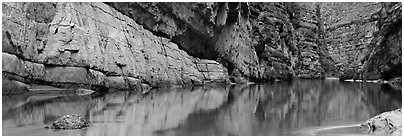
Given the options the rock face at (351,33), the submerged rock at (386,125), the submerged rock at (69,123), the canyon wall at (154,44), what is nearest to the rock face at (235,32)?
the canyon wall at (154,44)

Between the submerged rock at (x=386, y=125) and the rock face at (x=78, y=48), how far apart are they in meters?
15.7

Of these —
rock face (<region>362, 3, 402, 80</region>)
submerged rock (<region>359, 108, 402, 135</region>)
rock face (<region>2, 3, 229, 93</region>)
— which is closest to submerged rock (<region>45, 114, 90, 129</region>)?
submerged rock (<region>359, 108, 402, 135</region>)

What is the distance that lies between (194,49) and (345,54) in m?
51.5

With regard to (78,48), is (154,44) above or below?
above

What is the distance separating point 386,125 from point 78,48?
677 inches

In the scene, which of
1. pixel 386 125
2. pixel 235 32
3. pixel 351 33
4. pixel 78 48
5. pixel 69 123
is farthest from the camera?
pixel 351 33

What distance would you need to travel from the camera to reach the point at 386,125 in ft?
33.2

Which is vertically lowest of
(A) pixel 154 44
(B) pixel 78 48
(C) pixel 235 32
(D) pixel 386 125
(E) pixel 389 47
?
(D) pixel 386 125

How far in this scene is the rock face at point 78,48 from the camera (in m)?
20.9

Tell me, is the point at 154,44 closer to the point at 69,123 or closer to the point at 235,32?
the point at 235,32

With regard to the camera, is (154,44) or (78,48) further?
(154,44)

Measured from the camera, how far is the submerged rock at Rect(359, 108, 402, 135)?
386 inches

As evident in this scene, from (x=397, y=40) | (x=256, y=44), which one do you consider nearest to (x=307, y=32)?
(x=256, y=44)

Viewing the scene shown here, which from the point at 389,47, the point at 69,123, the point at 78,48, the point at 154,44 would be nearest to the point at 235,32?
the point at 389,47
